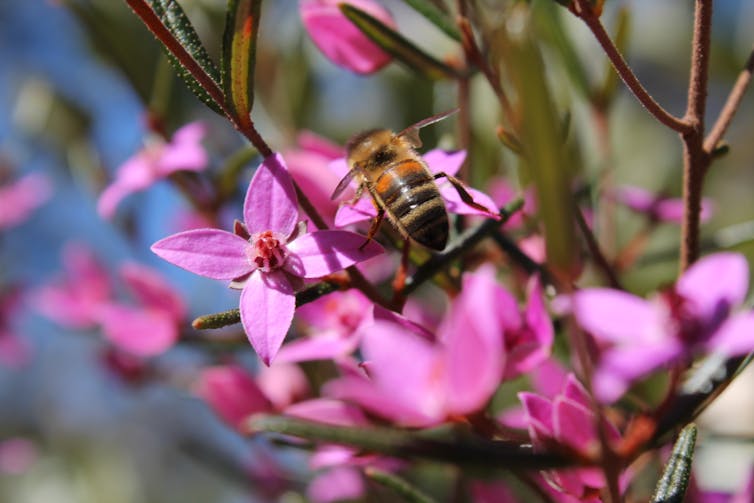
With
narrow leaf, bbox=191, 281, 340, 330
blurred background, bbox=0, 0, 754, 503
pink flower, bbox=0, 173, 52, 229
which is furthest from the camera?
pink flower, bbox=0, 173, 52, 229

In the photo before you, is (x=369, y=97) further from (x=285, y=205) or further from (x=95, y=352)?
(x=285, y=205)

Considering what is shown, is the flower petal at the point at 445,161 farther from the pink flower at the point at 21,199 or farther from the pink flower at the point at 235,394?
the pink flower at the point at 21,199

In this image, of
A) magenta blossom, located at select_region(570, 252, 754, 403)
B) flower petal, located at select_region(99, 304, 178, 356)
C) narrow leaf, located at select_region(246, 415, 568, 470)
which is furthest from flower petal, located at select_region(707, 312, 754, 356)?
flower petal, located at select_region(99, 304, 178, 356)

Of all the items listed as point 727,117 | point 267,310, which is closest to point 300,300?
point 267,310

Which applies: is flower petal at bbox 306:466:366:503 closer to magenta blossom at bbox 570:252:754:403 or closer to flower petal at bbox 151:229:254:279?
flower petal at bbox 151:229:254:279

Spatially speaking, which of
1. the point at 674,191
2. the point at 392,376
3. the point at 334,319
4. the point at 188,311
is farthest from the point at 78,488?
the point at 392,376

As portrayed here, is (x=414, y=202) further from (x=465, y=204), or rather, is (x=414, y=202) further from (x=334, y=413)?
(x=334, y=413)
